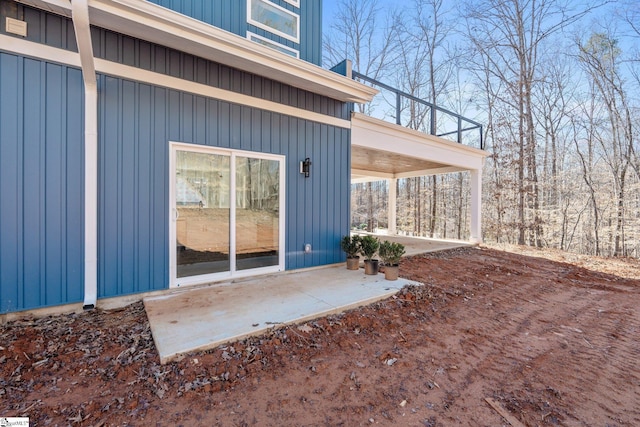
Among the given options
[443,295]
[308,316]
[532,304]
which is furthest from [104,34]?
[532,304]

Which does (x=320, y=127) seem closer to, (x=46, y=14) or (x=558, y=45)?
(x=46, y=14)

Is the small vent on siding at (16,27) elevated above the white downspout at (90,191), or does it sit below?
above

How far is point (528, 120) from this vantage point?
430 inches

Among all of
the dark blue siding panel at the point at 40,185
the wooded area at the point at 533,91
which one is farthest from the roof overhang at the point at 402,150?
the dark blue siding panel at the point at 40,185

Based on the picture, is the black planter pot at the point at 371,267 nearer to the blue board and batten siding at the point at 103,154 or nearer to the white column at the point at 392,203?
the blue board and batten siding at the point at 103,154

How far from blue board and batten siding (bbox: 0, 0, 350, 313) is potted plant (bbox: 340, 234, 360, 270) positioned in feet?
7.00

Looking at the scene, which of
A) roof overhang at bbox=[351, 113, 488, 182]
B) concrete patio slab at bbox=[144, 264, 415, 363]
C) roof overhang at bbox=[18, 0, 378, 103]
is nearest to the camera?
concrete patio slab at bbox=[144, 264, 415, 363]

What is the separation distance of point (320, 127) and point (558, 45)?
12357 millimetres

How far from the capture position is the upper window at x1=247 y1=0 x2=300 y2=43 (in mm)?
4333

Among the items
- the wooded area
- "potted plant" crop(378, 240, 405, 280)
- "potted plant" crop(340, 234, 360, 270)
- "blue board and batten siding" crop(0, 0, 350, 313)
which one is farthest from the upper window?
the wooded area

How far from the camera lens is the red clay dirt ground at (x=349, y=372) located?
180 cm

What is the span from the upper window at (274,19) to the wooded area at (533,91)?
8.65m

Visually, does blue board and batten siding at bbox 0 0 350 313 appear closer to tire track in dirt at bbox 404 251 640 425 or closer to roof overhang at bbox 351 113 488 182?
roof overhang at bbox 351 113 488 182

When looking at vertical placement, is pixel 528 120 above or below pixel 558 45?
below
